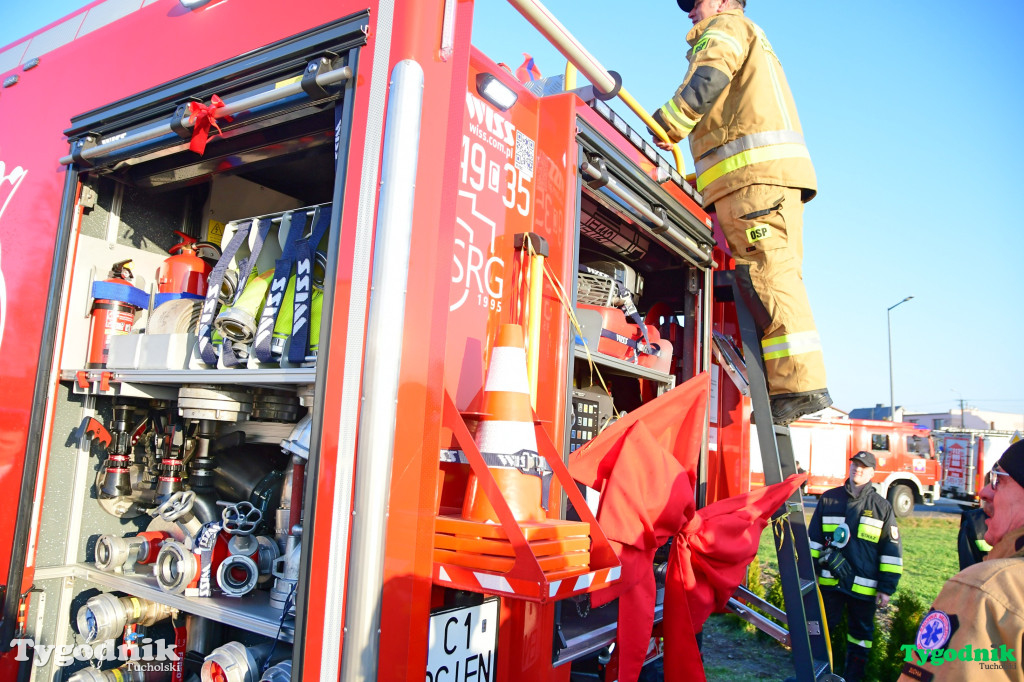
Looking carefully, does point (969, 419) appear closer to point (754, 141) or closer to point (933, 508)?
point (933, 508)

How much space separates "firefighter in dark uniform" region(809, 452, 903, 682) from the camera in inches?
217

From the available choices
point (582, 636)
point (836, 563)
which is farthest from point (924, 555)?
point (582, 636)

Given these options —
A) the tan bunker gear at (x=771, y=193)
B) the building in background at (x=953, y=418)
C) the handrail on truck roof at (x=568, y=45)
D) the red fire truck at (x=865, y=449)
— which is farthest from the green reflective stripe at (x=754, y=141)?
the building in background at (x=953, y=418)

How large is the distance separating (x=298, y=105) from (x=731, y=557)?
2573 millimetres

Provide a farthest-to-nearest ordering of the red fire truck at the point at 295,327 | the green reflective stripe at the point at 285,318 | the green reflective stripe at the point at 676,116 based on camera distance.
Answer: the green reflective stripe at the point at 676,116
the green reflective stripe at the point at 285,318
the red fire truck at the point at 295,327

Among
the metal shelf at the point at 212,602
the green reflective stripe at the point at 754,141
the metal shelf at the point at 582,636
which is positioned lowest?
the metal shelf at the point at 582,636

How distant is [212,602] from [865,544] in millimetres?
5190

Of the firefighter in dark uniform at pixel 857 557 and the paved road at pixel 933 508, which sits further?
the paved road at pixel 933 508

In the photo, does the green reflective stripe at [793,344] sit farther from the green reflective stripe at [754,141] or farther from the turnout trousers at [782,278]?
the green reflective stripe at [754,141]

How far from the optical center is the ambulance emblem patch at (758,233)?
11.1 ft

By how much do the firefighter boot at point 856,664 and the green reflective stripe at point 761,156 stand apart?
13.8ft

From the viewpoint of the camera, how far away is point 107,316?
10.4 feet

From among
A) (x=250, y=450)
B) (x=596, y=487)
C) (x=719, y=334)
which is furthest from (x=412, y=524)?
(x=719, y=334)

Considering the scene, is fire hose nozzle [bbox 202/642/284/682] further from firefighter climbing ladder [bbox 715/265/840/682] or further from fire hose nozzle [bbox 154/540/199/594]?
firefighter climbing ladder [bbox 715/265/840/682]
